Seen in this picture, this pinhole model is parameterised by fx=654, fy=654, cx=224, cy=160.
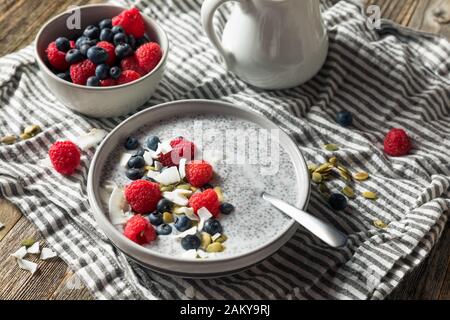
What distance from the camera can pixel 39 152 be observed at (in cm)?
112

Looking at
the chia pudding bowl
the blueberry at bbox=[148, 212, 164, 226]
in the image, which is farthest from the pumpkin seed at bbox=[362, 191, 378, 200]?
the blueberry at bbox=[148, 212, 164, 226]

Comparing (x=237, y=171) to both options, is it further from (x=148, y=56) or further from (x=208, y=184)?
(x=148, y=56)

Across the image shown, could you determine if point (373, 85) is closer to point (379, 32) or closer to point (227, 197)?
point (379, 32)

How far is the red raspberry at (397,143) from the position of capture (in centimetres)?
113

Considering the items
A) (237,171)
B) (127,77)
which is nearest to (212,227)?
(237,171)

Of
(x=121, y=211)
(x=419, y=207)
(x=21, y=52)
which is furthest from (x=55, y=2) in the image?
(x=419, y=207)

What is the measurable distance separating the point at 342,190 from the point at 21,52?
27.0 inches

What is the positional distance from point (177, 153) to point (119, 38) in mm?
271

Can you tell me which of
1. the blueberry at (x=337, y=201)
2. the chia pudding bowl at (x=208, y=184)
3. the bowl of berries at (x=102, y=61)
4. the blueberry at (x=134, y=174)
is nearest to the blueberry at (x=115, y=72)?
the bowl of berries at (x=102, y=61)

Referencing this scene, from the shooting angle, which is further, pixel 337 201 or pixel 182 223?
pixel 337 201

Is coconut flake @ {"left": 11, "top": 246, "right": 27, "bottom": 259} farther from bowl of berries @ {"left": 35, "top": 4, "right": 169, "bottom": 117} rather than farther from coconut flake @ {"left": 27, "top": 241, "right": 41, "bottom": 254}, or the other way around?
bowl of berries @ {"left": 35, "top": 4, "right": 169, "bottom": 117}

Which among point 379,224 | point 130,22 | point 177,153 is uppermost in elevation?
point 130,22

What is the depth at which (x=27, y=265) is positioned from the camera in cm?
96

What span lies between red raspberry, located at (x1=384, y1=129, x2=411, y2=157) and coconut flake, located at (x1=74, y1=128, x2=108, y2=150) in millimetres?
495
